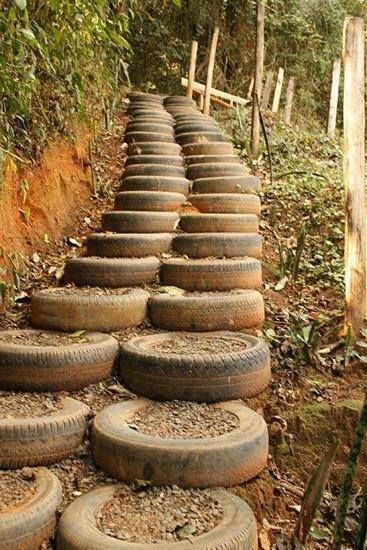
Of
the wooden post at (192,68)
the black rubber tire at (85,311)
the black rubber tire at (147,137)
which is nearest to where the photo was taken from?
the black rubber tire at (85,311)

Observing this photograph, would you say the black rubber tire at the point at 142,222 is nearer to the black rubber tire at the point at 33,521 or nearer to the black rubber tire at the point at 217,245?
the black rubber tire at the point at 217,245

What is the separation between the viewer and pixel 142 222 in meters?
4.82

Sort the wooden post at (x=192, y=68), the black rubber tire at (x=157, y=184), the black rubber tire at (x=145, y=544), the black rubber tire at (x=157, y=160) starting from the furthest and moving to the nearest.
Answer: the wooden post at (x=192, y=68), the black rubber tire at (x=157, y=160), the black rubber tire at (x=157, y=184), the black rubber tire at (x=145, y=544)

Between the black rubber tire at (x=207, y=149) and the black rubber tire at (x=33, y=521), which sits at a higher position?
the black rubber tire at (x=207, y=149)

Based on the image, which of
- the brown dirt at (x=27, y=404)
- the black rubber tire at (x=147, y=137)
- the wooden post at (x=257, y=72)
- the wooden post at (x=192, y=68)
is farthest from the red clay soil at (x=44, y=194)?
the wooden post at (x=192, y=68)

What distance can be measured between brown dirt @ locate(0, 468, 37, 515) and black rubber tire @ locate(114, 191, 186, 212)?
10.5 feet

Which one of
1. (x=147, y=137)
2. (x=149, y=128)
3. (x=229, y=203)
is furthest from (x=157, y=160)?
(x=229, y=203)

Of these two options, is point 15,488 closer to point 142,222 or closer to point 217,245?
point 217,245

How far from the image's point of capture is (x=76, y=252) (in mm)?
4988

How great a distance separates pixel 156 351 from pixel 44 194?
2354mm

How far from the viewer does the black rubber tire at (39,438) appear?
2.47m

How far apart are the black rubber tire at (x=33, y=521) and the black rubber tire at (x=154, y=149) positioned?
486 cm

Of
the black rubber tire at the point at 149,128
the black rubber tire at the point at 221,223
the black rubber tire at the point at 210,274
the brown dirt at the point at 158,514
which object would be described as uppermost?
the black rubber tire at the point at 149,128

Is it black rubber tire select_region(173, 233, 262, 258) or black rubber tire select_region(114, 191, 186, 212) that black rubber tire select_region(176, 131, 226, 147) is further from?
black rubber tire select_region(173, 233, 262, 258)
